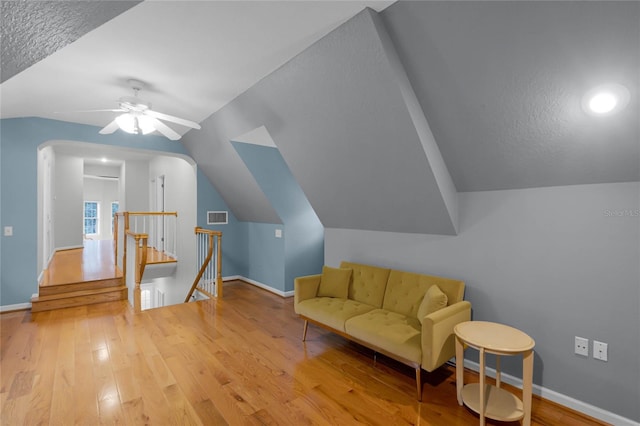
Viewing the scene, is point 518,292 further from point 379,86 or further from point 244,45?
point 244,45

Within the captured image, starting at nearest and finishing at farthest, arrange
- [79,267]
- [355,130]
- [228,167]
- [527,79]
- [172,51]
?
1. [527,79]
2. [172,51]
3. [355,130]
4. [228,167]
5. [79,267]

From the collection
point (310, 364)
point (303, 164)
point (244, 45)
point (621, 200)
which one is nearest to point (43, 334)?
point (310, 364)

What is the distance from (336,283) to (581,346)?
7.22 ft

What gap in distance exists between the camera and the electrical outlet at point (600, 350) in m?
2.10

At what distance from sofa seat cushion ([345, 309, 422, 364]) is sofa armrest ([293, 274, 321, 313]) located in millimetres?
769

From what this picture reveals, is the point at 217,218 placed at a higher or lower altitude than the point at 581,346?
higher

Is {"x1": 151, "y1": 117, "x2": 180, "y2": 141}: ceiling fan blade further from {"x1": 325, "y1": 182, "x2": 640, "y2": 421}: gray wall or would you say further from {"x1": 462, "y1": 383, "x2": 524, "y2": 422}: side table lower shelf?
{"x1": 462, "y1": 383, "x2": 524, "y2": 422}: side table lower shelf

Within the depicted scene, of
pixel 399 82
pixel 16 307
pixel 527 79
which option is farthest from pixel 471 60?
pixel 16 307

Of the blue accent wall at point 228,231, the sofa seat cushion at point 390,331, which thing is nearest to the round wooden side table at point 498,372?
the sofa seat cushion at point 390,331

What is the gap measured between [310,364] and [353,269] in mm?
1229

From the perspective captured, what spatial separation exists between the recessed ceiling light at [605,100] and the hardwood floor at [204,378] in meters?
2.06

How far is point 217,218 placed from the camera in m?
6.21

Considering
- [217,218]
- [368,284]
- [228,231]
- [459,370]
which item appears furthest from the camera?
[228,231]

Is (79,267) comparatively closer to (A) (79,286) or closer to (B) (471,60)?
(A) (79,286)
